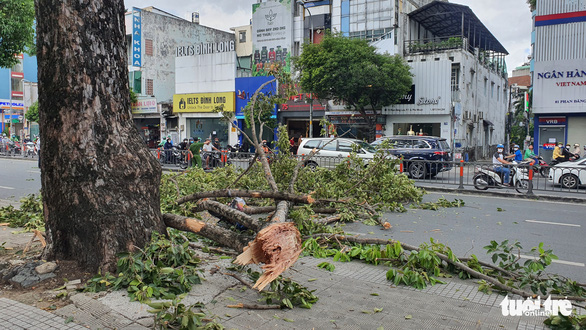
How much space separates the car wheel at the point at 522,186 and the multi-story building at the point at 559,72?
12280 millimetres

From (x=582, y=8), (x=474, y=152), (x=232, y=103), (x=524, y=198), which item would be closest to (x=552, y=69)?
(x=582, y=8)

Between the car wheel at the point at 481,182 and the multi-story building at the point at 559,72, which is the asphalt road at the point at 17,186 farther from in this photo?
the multi-story building at the point at 559,72

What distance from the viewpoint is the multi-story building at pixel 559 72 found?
2364 centimetres

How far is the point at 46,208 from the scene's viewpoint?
5.09m

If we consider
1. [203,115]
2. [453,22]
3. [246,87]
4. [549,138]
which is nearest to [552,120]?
[549,138]

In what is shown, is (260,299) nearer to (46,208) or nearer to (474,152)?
A: (46,208)

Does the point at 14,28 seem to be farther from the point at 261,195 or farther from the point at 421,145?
the point at 421,145

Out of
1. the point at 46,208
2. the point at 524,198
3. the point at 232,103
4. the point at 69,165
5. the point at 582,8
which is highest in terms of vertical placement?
the point at 582,8

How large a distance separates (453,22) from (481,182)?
859 inches

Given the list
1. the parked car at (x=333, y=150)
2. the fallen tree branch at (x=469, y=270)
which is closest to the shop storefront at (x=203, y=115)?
the parked car at (x=333, y=150)

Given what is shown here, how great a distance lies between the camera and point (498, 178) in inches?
575

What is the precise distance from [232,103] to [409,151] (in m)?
20.1

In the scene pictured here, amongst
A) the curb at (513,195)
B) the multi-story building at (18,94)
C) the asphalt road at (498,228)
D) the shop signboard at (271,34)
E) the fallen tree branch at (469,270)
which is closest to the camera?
the fallen tree branch at (469,270)

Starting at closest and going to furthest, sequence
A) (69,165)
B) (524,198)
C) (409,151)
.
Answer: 1. (69,165)
2. (524,198)
3. (409,151)
